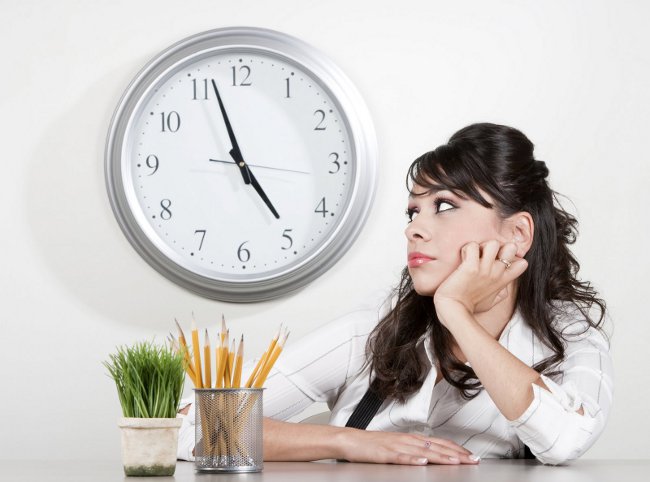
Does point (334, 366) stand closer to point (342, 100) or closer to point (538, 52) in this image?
point (342, 100)

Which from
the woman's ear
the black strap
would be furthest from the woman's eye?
the black strap

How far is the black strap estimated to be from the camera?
1.76m

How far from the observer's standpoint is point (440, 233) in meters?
1.70

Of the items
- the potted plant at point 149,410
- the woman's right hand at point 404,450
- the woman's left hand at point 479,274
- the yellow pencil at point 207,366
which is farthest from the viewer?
the woman's left hand at point 479,274

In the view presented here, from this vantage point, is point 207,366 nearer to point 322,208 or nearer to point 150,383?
point 150,383

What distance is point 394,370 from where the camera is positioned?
1778mm

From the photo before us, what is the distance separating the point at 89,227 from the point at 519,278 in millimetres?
1173

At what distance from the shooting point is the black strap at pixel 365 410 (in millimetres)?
1765

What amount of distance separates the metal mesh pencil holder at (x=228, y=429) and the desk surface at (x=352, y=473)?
2cm

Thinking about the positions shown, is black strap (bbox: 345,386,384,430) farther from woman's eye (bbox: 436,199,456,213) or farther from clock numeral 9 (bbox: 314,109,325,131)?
clock numeral 9 (bbox: 314,109,325,131)

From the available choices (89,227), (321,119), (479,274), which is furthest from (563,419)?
(89,227)

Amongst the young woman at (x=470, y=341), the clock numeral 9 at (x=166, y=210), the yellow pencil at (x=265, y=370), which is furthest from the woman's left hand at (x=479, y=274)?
the clock numeral 9 at (x=166, y=210)

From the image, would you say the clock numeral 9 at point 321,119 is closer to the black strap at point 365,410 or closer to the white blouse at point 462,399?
the white blouse at point 462,399

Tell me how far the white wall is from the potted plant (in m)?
1.32
